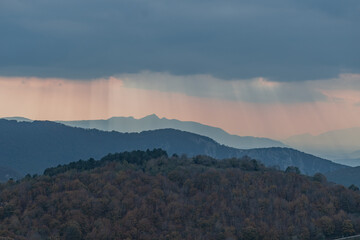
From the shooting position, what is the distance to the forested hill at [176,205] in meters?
139

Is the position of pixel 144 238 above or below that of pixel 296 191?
below

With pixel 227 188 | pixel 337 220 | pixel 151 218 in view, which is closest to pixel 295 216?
pixel 337 220

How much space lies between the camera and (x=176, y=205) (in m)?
150

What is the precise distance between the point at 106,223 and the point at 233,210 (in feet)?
105

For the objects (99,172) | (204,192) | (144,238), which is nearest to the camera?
(144,238)

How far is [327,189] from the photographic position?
547 ft

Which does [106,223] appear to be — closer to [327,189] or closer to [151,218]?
[151,218]

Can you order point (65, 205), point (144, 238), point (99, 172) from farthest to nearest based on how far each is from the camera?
point (99, 172), point (65, 205), point (144, 238)

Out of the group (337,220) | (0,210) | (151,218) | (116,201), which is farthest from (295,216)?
(0,210)

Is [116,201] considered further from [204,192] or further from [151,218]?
[204,192]

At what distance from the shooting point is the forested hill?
456 ft

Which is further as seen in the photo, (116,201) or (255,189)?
(255,189)

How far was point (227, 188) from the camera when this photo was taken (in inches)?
6378

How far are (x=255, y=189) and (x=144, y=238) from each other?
3859cm
